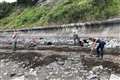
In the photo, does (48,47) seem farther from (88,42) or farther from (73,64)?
(73,64)

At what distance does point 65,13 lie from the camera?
97.6 feet

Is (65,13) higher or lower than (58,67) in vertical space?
higher

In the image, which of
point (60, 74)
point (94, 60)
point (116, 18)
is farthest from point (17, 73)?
point (116, 18)

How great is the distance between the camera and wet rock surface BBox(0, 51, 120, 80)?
61.4 feet

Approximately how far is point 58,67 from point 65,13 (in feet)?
32.7

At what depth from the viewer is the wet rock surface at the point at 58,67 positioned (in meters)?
18.7

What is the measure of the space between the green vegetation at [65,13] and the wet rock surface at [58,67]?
4.74 metres

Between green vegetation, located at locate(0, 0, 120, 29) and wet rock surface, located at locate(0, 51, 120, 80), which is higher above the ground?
green vegetation, located at locate(0, 0, 120, 29)

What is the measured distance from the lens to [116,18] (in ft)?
76.2

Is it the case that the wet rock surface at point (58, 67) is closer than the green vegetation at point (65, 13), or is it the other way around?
the wet rock surface at point (58, 67)

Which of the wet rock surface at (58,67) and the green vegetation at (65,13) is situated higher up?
the green vegetation at (65,13)

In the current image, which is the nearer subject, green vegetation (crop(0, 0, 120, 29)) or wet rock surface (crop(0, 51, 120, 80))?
wet rock surface (crop(0, 51, 120, 80))

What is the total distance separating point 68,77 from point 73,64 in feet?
7.67

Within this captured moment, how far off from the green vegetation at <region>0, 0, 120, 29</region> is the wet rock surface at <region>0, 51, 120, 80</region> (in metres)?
4.74
